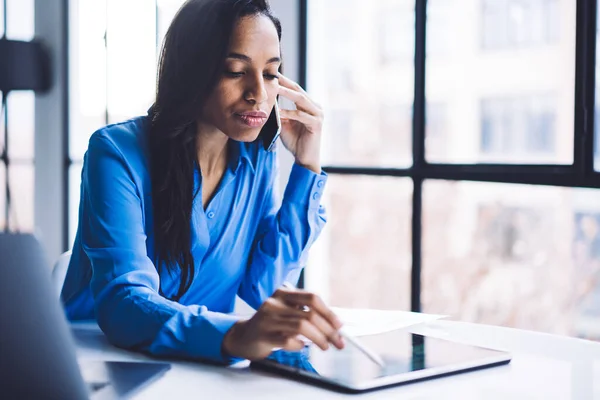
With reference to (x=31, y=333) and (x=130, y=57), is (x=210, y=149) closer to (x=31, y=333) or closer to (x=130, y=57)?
(x=31, y=333)

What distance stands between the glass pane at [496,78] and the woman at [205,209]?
1.00 m

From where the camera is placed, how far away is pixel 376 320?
1.29 metres

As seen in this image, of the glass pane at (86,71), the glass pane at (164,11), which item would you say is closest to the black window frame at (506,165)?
the glass pane at (164,11)

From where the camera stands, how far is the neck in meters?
1.62

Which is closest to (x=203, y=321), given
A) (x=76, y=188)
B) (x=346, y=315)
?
(x=346, y=315)

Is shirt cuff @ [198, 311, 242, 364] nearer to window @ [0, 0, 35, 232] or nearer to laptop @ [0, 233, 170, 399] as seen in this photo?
laptop @ [0, 233, 170, 399]

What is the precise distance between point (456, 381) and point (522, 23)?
266 centimetres

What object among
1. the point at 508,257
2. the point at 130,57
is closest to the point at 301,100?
the point at 130,57

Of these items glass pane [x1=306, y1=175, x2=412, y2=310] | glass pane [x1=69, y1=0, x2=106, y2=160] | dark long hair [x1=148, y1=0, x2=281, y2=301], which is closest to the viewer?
dark long hair [x1=148, y1=0, x2=281, y2=301]

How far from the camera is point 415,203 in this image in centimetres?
259

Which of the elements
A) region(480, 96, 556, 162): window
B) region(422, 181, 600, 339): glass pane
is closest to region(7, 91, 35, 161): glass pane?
A: region(422, 181, 600, 339): glass pane

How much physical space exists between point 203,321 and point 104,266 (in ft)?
0.78

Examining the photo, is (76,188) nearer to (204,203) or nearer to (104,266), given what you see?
(204,203)

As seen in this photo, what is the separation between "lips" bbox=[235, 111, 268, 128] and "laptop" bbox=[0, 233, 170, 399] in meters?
0.81
